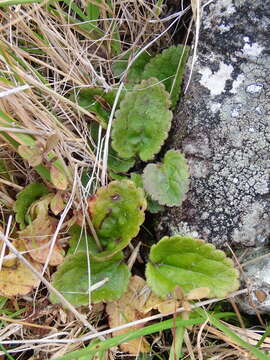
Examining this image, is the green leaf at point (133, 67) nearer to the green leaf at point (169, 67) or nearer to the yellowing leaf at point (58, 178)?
the green leaf at point (169, 67)

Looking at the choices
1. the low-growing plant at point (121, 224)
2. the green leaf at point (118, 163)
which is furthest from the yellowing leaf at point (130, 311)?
the green leaf at point (118, 163)

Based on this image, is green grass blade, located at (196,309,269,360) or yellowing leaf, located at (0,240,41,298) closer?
green grass blade, located at (196,309,269,360)

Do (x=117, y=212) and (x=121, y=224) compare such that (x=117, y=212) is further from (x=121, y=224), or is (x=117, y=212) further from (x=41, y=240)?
(x=41, y=240)

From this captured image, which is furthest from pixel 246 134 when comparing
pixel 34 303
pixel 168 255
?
pixel 34 303

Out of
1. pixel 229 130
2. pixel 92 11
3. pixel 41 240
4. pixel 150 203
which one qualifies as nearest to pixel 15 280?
pixel 41 240

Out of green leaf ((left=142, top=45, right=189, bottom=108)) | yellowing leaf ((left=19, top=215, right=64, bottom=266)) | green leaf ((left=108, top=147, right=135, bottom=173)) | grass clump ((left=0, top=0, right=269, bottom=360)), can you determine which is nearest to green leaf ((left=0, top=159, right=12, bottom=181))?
grass clump ((left=0, top=0, right=269, bottom=360))

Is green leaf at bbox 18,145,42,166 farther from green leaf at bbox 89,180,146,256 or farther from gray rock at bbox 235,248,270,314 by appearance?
gray rock at bbox 235,248,270,314
